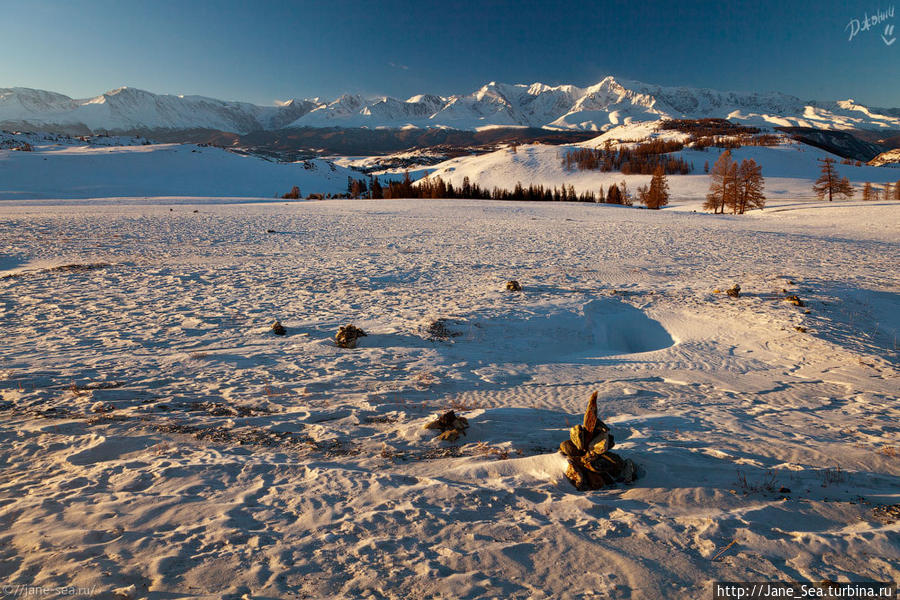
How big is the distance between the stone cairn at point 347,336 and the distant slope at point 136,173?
7074 centimetres

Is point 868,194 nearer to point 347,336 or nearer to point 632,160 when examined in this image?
point 632,160

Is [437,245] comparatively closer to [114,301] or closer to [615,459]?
[114,301]

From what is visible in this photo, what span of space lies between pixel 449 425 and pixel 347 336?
407 cm

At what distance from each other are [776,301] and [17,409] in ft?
54.8

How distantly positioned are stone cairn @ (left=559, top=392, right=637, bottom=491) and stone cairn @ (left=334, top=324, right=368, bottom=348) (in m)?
5.28

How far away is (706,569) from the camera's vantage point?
11.1 ft

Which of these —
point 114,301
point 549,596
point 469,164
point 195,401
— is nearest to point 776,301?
point 549,596

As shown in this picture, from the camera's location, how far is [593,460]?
14.9 feet

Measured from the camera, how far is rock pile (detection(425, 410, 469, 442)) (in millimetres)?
5402

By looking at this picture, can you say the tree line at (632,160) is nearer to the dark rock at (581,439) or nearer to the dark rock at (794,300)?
the dark rock at (794,300)

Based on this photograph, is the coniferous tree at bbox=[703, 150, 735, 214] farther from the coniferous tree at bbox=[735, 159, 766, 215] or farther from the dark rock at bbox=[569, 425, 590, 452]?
the dark rock at bbox=[569, 425, 590, 452]

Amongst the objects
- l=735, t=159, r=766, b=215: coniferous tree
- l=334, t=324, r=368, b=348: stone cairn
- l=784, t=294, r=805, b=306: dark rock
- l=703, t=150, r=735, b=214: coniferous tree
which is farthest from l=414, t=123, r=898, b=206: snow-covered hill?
l=334, t=324, r=368, b=348: stone cairn

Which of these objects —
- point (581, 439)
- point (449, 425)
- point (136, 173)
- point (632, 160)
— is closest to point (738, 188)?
point (581, 439)

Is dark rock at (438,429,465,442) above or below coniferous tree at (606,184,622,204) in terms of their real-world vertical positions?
below
